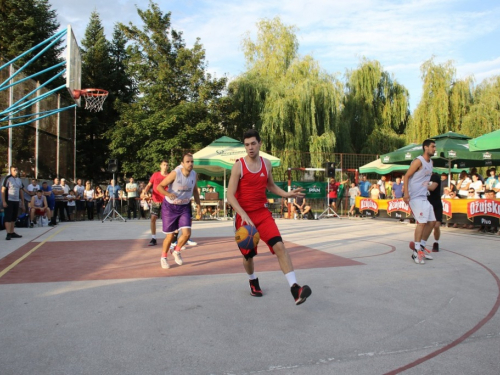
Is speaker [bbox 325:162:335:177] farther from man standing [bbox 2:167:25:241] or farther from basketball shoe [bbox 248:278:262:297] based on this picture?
basketball shoe [bbox 248:278:262:297]

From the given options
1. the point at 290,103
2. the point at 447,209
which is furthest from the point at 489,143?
the point at 290,103

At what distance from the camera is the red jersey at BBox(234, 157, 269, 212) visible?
5.07 metres

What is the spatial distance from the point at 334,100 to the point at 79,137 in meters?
21.4

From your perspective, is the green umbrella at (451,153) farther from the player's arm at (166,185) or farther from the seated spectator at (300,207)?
the player's arm at (166,185)

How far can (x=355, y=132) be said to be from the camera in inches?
1205

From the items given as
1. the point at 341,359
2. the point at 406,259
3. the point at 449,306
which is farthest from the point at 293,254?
the point at 341,359

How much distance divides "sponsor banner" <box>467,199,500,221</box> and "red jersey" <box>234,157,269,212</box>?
33.4 feet

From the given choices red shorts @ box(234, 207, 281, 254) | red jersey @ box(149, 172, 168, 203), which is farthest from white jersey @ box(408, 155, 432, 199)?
red jersey @ box(149, 172, 168, 203)

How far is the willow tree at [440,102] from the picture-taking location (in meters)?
27.4

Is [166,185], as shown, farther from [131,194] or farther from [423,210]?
[131,194]

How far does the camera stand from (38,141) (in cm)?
2073

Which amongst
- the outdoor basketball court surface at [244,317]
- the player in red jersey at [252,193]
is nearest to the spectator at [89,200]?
the outdoor basketball court surface at [244,317]

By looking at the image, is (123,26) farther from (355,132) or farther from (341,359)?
(341,359)

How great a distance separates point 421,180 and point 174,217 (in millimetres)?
4480
